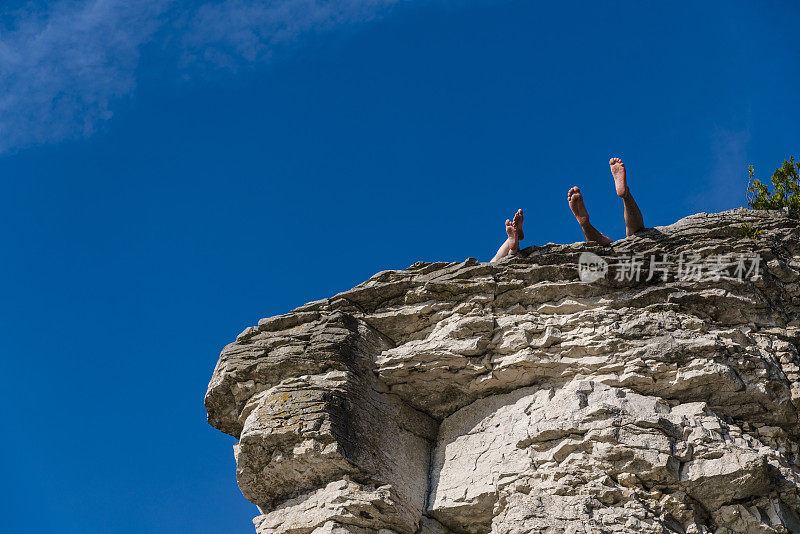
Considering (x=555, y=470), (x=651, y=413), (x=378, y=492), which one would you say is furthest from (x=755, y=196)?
(x=378, y=492)

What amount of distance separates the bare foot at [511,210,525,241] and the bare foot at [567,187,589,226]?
43.3 inches

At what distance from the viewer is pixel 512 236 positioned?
1488 cm

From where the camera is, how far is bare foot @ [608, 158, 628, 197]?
14281mm

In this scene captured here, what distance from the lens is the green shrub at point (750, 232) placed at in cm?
1389

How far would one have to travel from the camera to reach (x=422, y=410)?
14.3 meters

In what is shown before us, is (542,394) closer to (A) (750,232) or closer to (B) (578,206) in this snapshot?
(B) (578,206)

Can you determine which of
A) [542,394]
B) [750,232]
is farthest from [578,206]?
[542,394]
